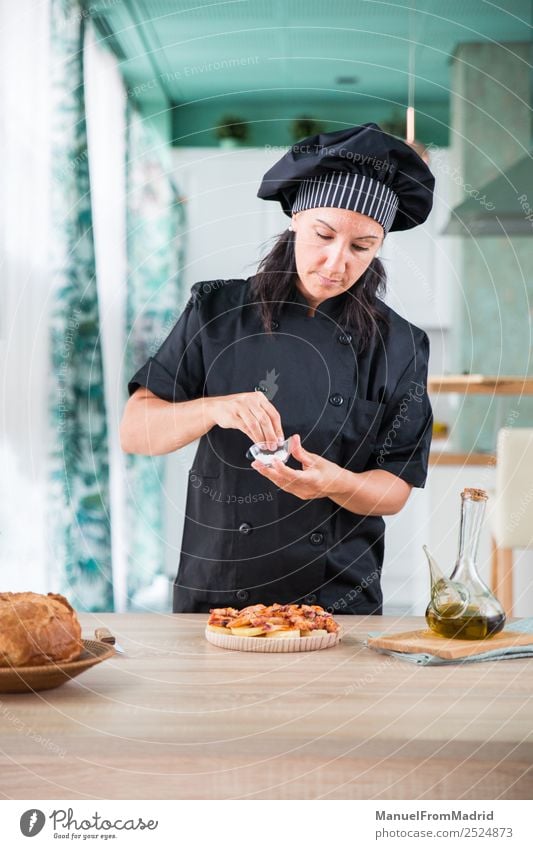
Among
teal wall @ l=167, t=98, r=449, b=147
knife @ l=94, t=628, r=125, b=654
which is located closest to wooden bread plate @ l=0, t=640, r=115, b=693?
knife @ l=94, t=628, r=125, b=654

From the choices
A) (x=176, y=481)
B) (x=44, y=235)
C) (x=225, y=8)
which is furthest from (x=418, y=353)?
(x=176, y=481)

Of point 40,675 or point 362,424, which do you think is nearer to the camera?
point 40,675

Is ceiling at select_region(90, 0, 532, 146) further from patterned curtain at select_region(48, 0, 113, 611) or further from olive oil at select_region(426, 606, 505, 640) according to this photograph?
olive oil at select_region(426, 606, 505, 640)

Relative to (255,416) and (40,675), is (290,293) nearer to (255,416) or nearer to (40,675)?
(255,416)

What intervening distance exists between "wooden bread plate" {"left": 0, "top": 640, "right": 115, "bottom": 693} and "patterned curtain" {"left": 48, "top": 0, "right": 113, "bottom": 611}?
224cm

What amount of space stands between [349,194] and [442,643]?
2.24 feet

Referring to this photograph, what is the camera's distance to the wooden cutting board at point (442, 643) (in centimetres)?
107

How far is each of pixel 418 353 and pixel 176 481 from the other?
348cm

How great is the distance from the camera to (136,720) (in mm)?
853

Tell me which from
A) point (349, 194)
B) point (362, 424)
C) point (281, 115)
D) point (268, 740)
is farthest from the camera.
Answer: point (281, 115)

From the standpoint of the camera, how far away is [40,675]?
35.7 inches

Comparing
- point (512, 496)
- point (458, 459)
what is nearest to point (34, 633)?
point (512, 496)

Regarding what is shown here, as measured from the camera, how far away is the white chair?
3.12 metres

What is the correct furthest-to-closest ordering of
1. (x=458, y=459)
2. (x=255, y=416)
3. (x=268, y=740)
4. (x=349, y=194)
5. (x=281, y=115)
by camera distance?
(x=281, y=115) → (x=458, y=459) → (x=349, y=194) → (x=255, y=416) → (x=268, y=740)
